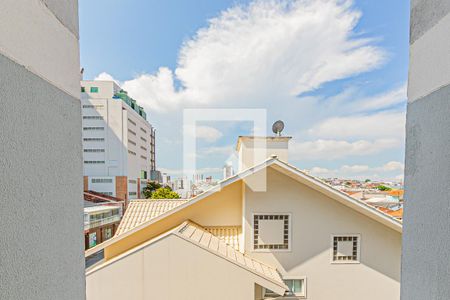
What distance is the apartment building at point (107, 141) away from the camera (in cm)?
4134

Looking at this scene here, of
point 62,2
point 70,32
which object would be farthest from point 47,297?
point 62,2

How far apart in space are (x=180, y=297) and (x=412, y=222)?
467 cm

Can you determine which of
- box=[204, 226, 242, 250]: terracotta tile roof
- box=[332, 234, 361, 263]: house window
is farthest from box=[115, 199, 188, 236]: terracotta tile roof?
box=[332, 234, 361, 263]: house window

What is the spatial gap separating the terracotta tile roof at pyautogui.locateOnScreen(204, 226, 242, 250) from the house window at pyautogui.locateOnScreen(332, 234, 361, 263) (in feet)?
9.25

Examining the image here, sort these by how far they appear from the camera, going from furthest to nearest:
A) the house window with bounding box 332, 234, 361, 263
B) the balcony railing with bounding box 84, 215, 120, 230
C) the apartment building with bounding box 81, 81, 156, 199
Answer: the apartment building with bounding box 81, 81, 156, 199, the balcony railing with bounding box 84, 215, 120, 230, the house window with bounding box 332, 234, 361, 263

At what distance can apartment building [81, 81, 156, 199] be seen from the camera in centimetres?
4134

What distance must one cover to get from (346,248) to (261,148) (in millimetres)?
4215

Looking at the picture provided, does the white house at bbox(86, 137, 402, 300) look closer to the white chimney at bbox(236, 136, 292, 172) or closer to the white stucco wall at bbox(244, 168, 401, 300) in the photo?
the white stucco wall at bbox(244, 168, 401, 300)

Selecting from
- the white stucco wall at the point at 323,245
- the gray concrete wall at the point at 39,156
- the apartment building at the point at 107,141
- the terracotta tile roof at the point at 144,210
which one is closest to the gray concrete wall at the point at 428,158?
the gray concrete wall at the point at 39,156

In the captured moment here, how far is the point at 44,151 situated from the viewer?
971 millimetres

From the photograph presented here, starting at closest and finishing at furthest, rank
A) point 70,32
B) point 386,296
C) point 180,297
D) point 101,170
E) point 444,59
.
A: point 444,59, point 70,32, point 180,297, point 386,296, point 101,170

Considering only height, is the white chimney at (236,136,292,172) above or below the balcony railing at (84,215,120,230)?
above

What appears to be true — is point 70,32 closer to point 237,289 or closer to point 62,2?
point 62,2

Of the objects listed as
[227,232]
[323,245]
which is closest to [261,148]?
[227,232]
